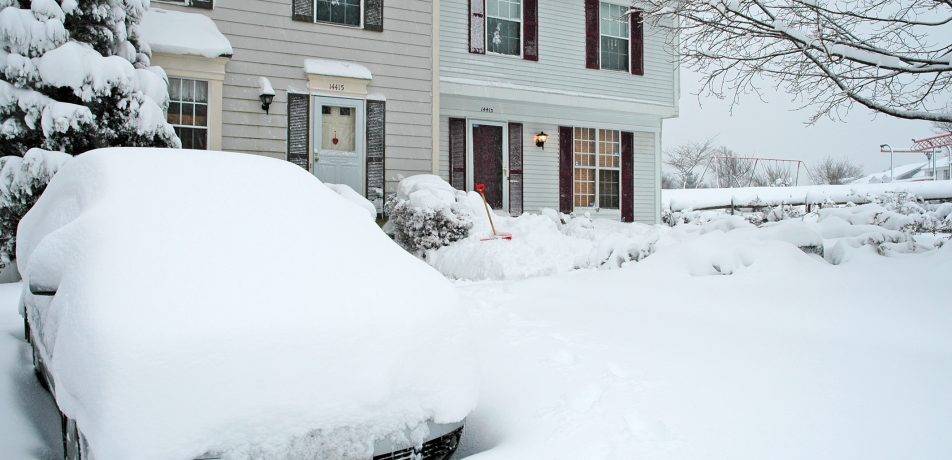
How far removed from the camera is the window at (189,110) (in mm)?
9812

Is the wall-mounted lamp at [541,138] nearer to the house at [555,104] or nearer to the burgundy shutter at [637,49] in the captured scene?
the house at [555,104]

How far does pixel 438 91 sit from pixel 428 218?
331 centimetres

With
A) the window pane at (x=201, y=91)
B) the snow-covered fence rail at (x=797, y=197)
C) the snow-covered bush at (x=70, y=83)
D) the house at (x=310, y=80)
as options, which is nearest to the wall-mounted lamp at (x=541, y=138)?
the house at (x=310, y=80)

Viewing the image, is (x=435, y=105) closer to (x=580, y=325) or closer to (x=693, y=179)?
(x=580, y=325)

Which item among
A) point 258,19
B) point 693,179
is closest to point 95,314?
point 258,19

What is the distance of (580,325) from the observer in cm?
492

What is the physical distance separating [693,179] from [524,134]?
56136 mm

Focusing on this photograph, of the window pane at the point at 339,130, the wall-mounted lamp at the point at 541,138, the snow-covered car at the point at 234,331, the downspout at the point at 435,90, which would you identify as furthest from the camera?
the wall-mounted lamp at the point at 541,138

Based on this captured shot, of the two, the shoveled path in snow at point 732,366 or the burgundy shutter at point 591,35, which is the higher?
the burgundy shutter at point 591,35

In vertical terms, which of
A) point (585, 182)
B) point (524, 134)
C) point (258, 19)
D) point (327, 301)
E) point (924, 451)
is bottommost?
point (924, 451)

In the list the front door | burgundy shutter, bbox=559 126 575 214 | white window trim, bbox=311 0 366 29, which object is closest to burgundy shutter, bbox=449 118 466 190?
the front door

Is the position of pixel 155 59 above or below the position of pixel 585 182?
above

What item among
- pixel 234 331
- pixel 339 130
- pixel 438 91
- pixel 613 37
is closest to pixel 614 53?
pixel 613 37

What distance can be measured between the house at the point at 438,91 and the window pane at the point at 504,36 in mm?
31
